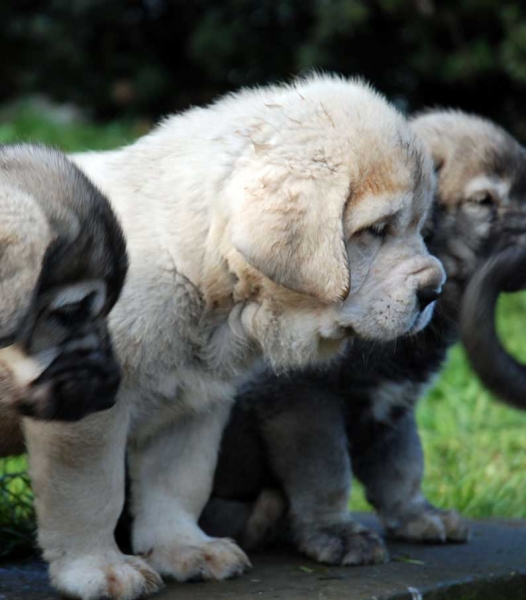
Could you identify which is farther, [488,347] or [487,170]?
[487,170]

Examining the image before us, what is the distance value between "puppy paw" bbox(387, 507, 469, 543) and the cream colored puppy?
103 centimetres

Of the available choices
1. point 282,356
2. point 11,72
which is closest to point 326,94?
point 282,356

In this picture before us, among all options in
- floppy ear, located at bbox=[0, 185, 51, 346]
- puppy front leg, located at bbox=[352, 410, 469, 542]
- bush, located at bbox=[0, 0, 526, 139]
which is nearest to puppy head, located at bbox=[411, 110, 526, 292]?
puppy front leg, located at bbox=[352, 410, 469, 542]

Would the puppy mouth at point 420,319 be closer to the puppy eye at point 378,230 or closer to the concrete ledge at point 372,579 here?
the puppy eye at point 378,230

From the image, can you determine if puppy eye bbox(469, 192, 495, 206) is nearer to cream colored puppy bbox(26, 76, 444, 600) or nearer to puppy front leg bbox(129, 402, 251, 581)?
cream colored puppy bbox(26, 76, 444, 600)

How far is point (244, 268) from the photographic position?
13.2 ft

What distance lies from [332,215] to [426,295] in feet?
1.87

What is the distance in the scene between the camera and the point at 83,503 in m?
3.84

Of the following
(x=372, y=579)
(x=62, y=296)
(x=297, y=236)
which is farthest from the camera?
(x=372, y=579)

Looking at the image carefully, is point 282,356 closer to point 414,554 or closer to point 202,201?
Result: point 202,201

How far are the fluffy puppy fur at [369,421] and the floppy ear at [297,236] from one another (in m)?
0.89

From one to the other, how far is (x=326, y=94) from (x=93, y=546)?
1798 millimetres

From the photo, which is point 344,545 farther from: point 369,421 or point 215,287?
point 215,287

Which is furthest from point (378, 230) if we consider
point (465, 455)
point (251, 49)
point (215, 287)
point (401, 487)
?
point (251, 49)
